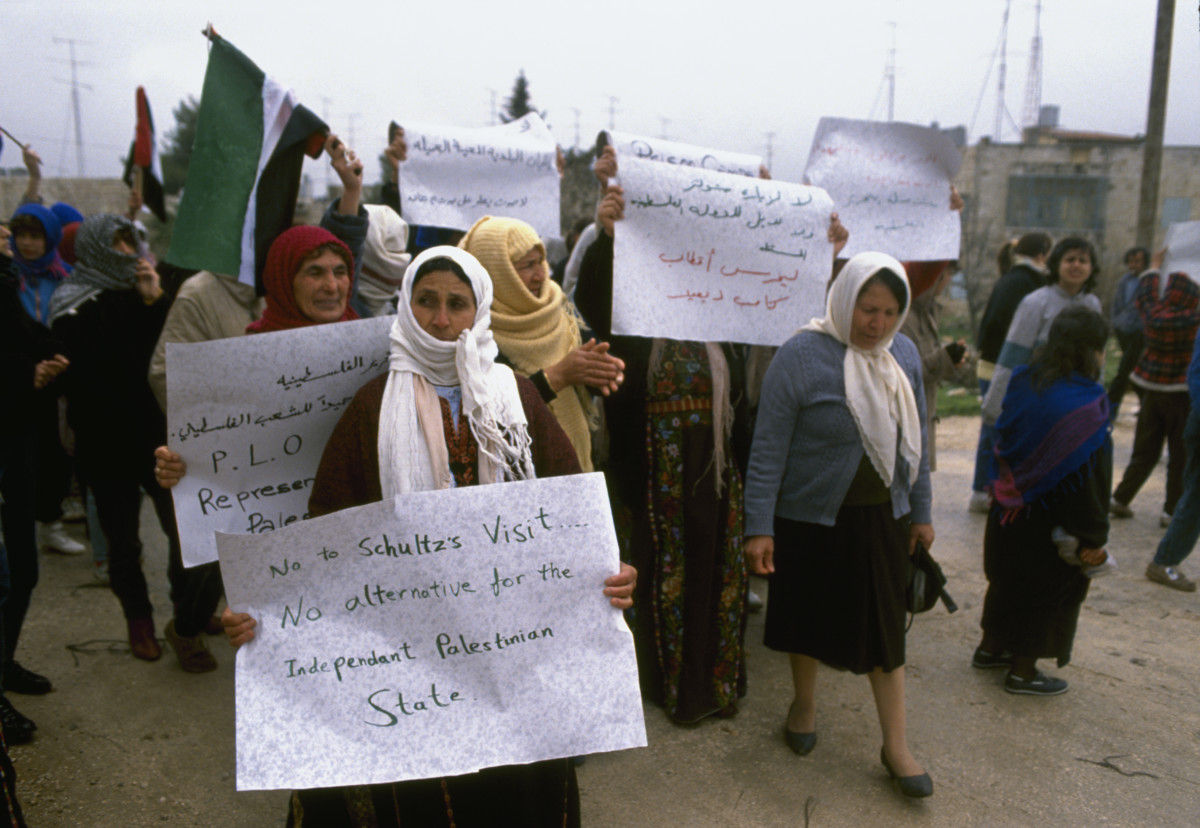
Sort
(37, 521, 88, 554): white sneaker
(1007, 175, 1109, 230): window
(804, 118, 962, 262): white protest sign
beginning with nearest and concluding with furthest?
(804, 118, 962, 262): white protest sign → (37, 521, 88, 554): white sneaker → (1007, 175, 1109, 230): window

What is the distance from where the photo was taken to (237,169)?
2947 mm

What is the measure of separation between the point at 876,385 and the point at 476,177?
2569 millimetres

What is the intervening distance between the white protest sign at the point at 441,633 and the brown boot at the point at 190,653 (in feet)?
7.63

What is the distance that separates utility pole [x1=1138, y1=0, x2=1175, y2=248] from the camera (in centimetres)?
904

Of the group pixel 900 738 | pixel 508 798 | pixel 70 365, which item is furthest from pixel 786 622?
pixel 70 365

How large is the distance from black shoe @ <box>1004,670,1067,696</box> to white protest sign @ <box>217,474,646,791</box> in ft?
8.44

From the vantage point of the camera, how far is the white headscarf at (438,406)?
1.89m

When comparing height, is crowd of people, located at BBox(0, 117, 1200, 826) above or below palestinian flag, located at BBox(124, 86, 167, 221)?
below

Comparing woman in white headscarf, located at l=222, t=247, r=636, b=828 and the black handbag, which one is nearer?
woman in white headscarf, located at l=222, t=247, r=636, b=828

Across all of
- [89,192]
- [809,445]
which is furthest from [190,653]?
[89,192]

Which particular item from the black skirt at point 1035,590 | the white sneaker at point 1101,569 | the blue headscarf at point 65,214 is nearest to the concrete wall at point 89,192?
the blue headscarf at point 65,214

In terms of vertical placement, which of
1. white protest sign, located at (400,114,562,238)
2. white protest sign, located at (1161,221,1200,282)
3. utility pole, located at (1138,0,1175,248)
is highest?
utility pole, located at (1138,0,1175,248)

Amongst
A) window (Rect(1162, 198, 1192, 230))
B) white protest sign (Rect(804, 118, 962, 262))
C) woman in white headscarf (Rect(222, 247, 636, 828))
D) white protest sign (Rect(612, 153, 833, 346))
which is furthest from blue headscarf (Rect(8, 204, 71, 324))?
window (Rect(1162, 198, 1192, 230))

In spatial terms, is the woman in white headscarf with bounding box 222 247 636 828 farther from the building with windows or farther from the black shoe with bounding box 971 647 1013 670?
the building with windows
